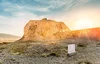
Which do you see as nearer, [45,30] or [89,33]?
[89,33]

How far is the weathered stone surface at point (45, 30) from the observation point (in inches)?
3735

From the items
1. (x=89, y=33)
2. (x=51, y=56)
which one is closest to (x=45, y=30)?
(x=89, y=33)

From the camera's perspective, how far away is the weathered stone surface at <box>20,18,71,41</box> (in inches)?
3735

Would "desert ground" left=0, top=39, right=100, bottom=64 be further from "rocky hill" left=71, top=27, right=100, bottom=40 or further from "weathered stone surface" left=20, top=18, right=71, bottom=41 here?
"weathered stone surface" left=20, top=18, right=71, bottom=41

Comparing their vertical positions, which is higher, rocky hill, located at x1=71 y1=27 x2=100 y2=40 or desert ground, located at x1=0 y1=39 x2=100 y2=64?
rocky hill, located at x1=71 y1=27 x2=100 y2=40

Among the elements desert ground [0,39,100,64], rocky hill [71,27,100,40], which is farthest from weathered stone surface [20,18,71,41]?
desert ground [0,39,100,64]

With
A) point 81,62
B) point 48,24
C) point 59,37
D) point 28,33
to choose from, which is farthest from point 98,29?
point 81,62

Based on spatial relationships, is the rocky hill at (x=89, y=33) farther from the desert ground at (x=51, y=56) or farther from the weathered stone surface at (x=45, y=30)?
the desert ground at (x=51, y=56)

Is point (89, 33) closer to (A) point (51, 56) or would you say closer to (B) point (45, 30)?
(B) point (45, 30)

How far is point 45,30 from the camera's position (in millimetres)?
97688

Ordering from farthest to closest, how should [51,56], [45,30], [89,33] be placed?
[45,30] → [89,33] → [51,56]

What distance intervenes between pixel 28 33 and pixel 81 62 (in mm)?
76842

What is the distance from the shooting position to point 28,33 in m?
98.6

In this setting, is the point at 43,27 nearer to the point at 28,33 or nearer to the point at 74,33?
the point at 28,33
